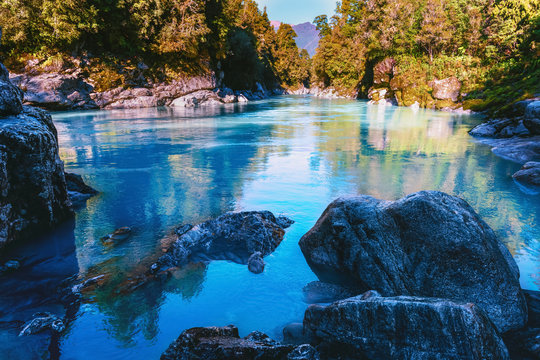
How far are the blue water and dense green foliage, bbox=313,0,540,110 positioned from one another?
40.7 feet

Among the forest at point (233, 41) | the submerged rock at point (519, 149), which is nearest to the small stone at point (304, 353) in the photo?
the submerged rock at point (519, 149)

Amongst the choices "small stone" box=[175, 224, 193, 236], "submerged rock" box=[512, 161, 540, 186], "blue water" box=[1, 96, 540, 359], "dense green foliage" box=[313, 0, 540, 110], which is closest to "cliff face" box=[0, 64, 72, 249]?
"blue water" box=[1, 96, 540, 359]

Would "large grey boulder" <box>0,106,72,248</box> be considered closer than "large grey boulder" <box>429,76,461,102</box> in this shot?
Yes

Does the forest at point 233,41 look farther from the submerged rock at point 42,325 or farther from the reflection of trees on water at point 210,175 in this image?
the submerged rock at point 42,325

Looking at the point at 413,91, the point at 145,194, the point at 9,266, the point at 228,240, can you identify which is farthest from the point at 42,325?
the point at 413,91

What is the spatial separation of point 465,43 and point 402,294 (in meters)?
37.8

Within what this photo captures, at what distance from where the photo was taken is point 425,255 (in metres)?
4.09

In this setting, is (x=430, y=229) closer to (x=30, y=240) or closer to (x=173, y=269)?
(x=173, y=269)

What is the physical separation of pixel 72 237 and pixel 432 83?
3525 centimetres

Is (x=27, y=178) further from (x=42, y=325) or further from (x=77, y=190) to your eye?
(x=42, y=325)

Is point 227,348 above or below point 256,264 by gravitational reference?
above

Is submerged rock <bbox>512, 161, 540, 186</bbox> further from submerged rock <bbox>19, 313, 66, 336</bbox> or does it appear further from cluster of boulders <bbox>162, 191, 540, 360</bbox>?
submerged rock <bbox>19, 313, 66, 336</bbox>

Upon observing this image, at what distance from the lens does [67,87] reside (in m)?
31.6

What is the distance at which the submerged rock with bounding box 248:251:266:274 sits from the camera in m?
4.92
